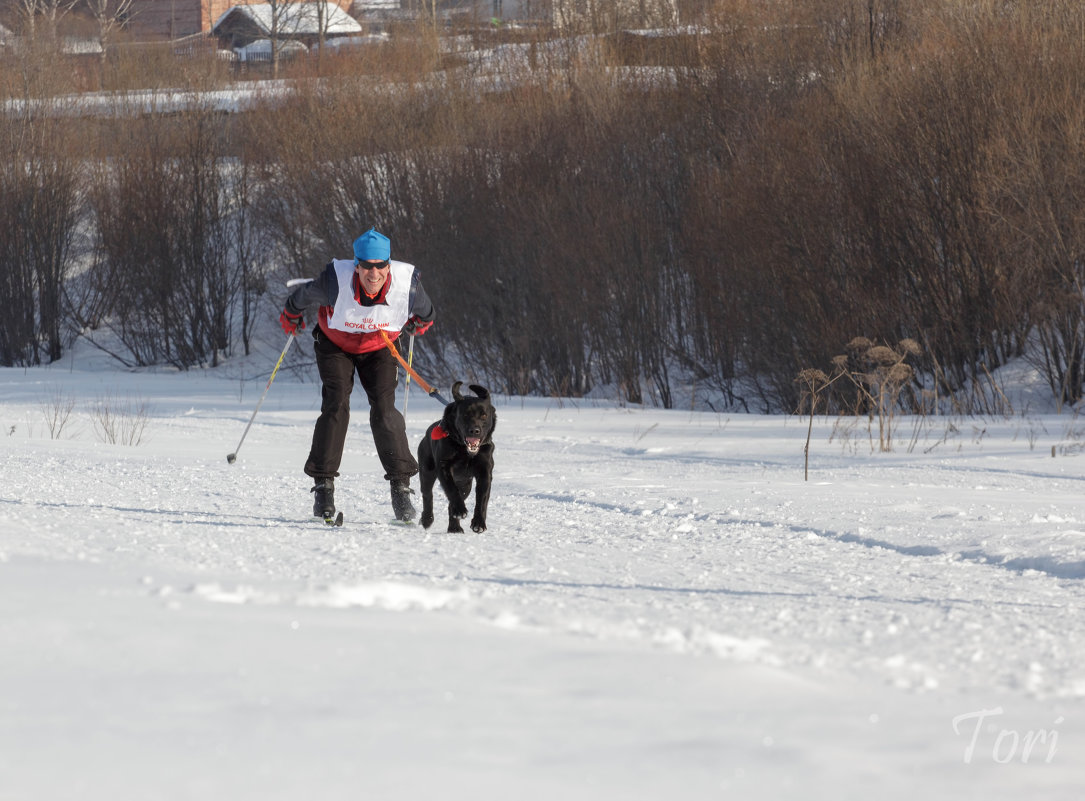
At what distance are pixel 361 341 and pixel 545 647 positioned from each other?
127 inches

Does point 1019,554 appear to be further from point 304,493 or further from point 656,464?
point 656,464

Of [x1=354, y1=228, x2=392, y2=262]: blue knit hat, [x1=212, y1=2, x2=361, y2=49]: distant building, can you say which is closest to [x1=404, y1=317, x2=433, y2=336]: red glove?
[x1=354, y1=228, x2=392, y2=262]: blue knit hat

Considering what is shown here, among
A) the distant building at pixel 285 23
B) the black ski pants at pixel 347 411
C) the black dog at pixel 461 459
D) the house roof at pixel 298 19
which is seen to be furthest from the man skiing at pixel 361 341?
the house roof at pixel 298 19

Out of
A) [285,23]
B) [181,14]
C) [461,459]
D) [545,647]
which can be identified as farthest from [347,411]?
[181,14]

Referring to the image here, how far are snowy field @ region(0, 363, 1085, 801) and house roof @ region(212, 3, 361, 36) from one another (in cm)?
4180

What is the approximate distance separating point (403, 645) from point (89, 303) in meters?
29.8

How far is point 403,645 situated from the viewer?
374 centimetres

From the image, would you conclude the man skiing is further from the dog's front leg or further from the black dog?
the dog's front leg

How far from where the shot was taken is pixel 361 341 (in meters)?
6.71

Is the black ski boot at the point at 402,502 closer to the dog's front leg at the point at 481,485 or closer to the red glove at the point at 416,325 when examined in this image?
the dog's front leg at the point at 481,485

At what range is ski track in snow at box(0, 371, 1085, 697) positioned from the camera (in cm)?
A: 408

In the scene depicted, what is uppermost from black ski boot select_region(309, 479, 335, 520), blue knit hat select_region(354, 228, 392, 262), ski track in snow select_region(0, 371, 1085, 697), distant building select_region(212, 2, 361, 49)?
distant building select_region(212, 2, 361, 49)

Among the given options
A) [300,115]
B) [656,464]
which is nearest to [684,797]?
[656,464]

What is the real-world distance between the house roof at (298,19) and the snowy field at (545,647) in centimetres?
4180
